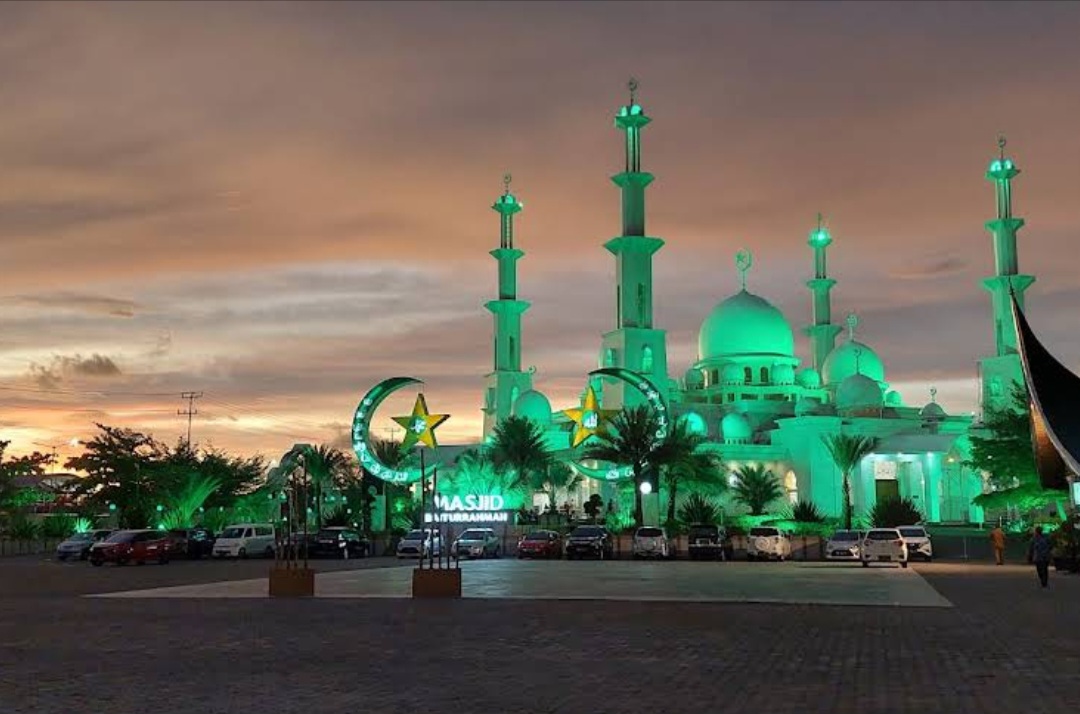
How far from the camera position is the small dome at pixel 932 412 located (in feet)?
279

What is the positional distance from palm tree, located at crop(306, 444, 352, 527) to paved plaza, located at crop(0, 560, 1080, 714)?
158 ft

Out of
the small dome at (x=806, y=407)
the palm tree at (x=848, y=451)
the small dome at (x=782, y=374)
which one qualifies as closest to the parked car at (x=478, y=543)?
the palm tree at (x=848, y=451)

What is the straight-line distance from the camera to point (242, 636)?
17062 mm

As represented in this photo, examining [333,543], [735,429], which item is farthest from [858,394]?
[333,543]

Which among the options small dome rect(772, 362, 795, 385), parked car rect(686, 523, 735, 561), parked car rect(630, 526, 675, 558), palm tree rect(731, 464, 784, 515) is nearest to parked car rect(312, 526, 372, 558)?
parked car rect(630, 526, 675, 558)

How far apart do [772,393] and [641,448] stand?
3157 cm

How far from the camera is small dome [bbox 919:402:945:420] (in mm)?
85000

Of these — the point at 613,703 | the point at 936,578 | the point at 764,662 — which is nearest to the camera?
the point at 613,703

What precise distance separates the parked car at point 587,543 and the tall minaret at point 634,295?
27.2 m

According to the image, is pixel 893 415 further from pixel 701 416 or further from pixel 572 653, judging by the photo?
pixel 572 653

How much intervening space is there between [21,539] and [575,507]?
36.2m

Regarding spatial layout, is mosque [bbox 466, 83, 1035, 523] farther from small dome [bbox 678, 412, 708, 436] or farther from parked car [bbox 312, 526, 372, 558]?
parked car [bbox 312, 526, 372, 558]

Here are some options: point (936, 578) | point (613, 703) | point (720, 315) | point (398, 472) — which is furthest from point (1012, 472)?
point (613, 703)

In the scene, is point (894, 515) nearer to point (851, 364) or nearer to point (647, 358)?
point (647, 358)
